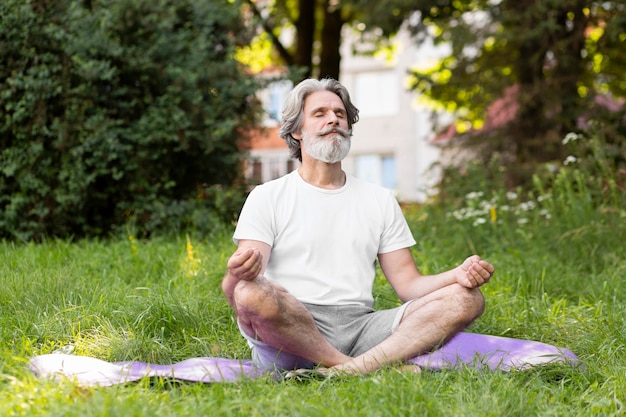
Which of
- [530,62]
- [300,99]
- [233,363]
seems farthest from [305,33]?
[233,363]

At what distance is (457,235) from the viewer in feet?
23.3

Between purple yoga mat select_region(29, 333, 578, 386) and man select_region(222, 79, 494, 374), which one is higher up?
man select_region(222, 79, 494, 374)

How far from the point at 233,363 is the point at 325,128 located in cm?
124

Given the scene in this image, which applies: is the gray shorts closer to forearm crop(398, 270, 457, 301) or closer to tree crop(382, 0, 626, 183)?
forearm crop(398, 270, 457, 301)

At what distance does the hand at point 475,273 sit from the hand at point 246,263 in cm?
96

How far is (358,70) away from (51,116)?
23.2 metres

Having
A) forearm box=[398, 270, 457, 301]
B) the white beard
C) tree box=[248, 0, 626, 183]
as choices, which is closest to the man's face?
the white beard

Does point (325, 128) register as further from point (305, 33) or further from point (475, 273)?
point (305, 33)

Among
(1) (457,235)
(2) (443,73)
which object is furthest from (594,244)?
(2) (443,73)

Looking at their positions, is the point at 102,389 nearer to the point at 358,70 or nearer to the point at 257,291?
the point at 257,291

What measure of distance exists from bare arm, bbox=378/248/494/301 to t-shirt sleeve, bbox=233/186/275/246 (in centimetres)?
66

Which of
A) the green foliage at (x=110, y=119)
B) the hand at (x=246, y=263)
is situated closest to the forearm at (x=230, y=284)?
the hand at (x=246, y=263)

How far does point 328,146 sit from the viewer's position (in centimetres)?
404

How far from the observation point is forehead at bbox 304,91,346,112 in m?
4.18
